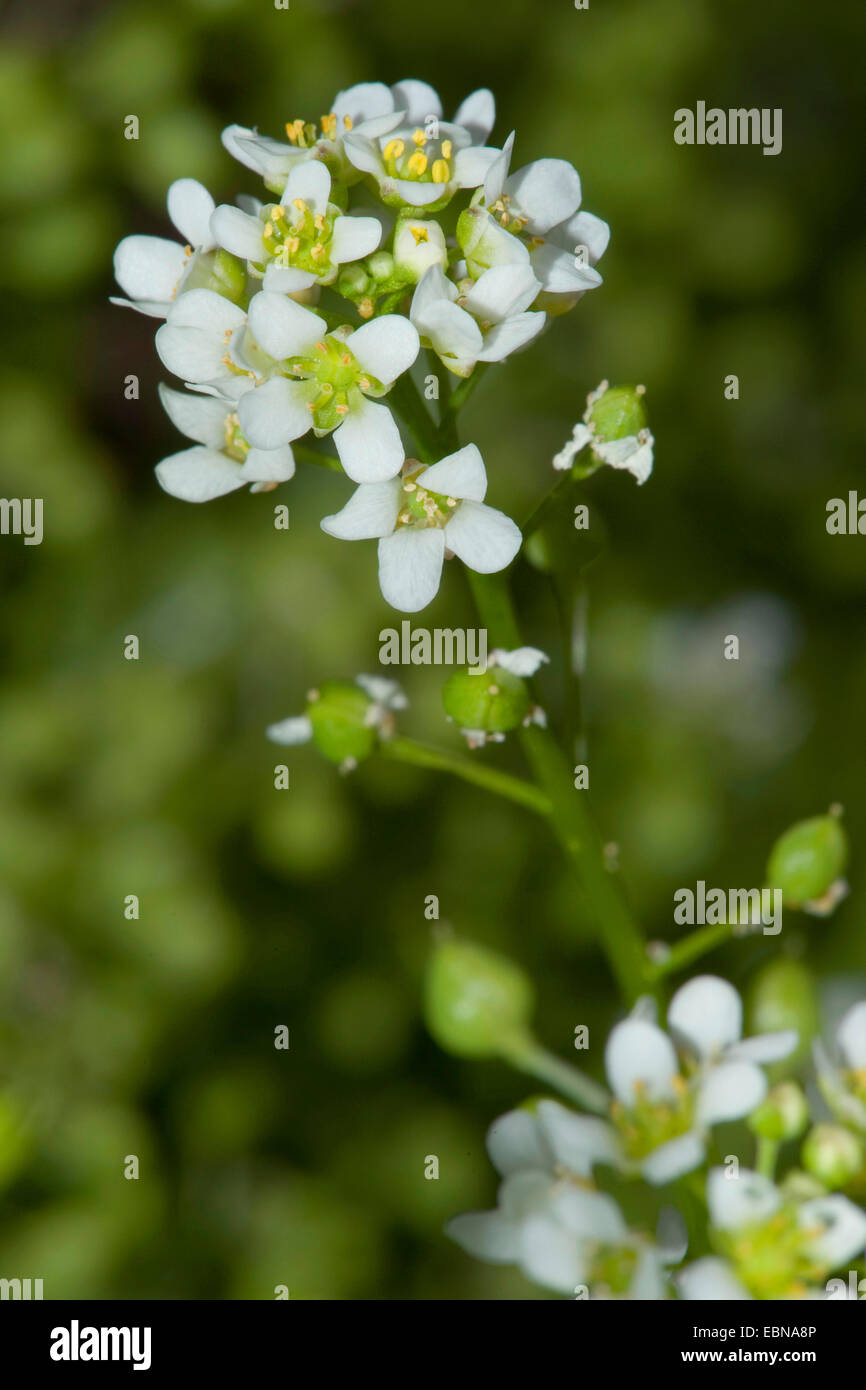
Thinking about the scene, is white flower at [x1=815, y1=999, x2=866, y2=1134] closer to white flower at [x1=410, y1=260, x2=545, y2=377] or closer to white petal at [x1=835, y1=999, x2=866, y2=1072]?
white petal at [x1=835, y1=999, x2=866, y2=1072]

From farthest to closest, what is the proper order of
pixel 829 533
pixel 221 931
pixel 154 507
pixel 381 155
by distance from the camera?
pixel 829 533, pixel 154 507, pixel 221 931, pixel 381 155

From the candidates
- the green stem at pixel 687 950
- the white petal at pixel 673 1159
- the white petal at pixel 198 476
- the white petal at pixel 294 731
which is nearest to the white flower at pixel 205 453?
the white petal at pixel 198 476

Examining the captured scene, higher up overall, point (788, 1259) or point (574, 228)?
point (574, 228)

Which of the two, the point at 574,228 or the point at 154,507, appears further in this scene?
the point at 154,507

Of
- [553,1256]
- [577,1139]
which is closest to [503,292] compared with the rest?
[577,1139]

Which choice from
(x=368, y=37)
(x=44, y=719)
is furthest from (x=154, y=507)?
(x=368, y=37)

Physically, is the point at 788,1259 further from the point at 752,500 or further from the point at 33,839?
the point at 752,500

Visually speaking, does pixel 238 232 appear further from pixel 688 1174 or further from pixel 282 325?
pixel 688 1174

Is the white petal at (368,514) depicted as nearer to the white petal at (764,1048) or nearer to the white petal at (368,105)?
the white petal at (368,105)
